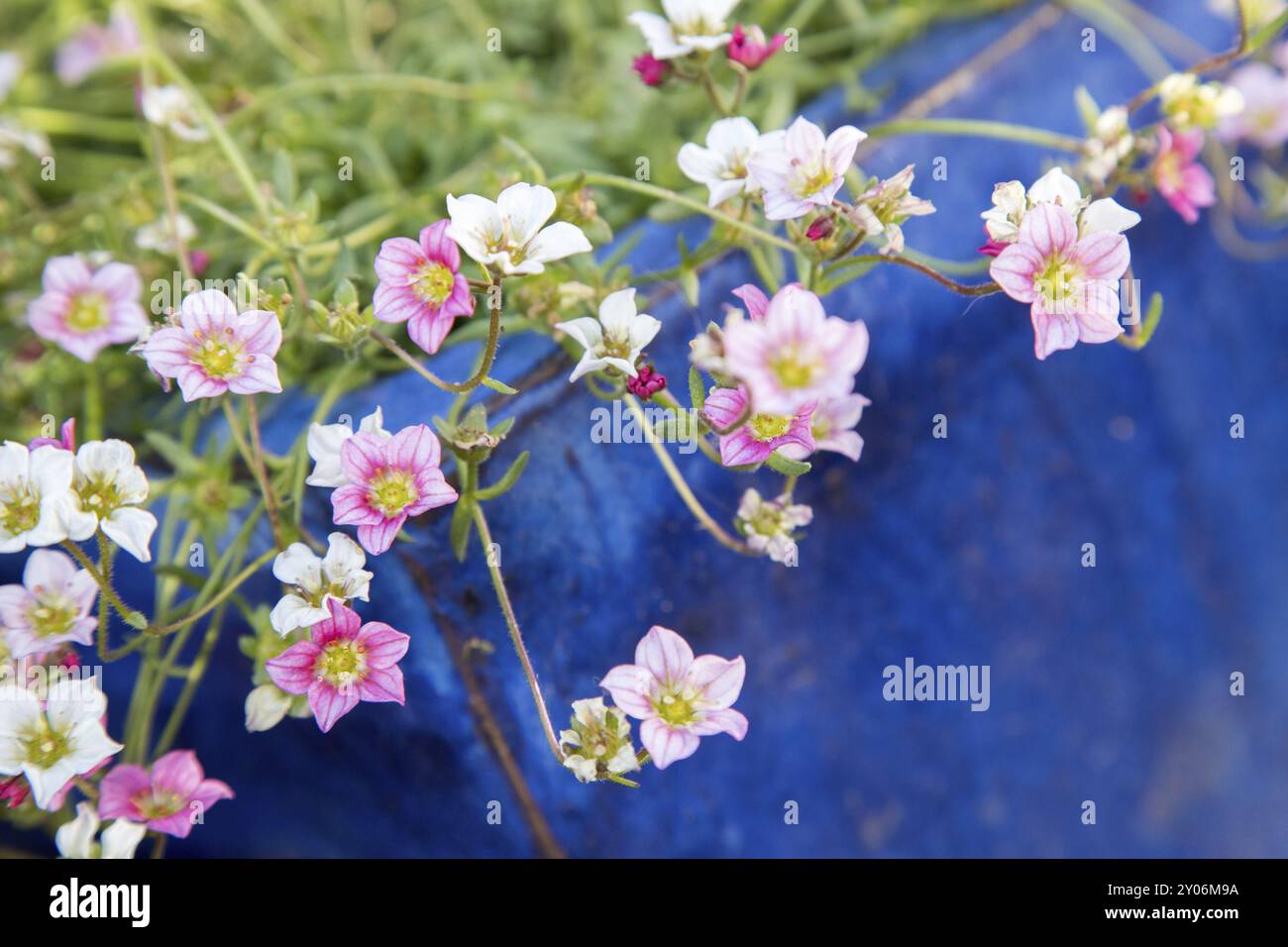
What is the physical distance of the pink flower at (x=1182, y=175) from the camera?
2.79 feet

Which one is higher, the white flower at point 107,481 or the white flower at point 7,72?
the white flower at point 7,72

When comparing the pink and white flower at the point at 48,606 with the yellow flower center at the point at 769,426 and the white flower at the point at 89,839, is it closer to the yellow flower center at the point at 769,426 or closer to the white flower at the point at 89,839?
the white flower at the point at 89,839

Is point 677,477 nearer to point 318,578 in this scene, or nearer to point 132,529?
point 318,578

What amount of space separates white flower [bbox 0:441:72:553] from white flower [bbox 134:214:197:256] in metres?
0.26

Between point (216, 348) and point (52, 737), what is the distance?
0.89ft

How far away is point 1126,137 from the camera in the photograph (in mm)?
837

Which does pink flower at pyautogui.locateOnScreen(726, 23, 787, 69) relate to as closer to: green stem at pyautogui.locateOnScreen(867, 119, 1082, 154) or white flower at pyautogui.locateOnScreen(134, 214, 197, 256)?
green stem at pyautogui.locateOnScreen(867, 119, 1082, 154)

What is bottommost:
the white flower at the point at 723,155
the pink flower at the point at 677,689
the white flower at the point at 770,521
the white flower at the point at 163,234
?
the pink flower at the point at 677,689

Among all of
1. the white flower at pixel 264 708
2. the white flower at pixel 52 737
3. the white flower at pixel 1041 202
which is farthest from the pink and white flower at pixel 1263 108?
the white flower at pixel 52 737

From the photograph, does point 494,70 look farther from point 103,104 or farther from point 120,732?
point 120,732

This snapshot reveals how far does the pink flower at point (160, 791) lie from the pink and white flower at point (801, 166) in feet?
1.78

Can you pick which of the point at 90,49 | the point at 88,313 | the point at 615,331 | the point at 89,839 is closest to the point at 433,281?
the point at 615,331
